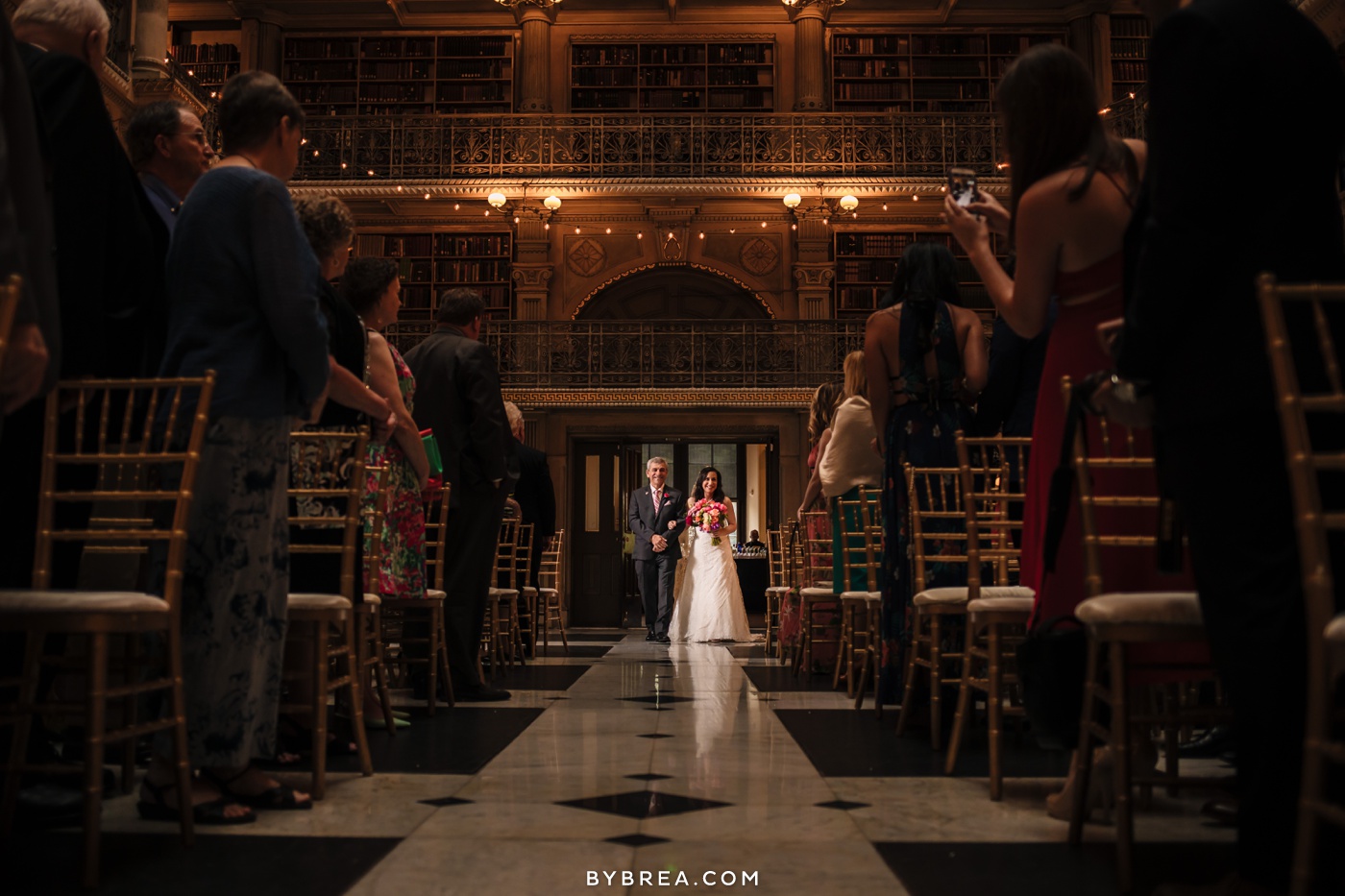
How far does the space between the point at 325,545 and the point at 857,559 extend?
2759 millimetres

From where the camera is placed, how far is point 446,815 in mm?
2289

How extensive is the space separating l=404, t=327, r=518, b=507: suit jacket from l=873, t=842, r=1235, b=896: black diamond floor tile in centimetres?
278

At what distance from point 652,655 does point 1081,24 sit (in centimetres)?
984

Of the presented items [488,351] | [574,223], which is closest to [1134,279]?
[488,351]

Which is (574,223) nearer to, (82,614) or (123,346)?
(123,346)

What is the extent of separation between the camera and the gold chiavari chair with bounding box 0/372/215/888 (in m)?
1.81

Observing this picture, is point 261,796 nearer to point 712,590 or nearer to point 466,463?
point 466,463

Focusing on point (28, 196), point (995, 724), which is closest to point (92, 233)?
point (28, 196)

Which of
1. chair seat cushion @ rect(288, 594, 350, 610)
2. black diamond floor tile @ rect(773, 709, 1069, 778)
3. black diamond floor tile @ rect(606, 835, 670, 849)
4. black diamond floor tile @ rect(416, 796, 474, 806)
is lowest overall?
black diamond floor tile @ rect(773, 709, 1069, 778)

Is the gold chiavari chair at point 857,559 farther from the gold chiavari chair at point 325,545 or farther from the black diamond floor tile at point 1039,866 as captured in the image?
the black diamond floor tile at point 1039,866

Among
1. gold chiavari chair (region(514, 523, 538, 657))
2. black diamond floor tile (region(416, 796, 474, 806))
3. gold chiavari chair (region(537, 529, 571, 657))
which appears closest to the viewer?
black diamond floor tile (region(416, 796, 474, 806))

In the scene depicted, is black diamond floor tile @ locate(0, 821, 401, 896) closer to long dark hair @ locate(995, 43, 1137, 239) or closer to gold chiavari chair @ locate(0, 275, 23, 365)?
gold chiavari chair @ locate(0, 275, 23, 365)

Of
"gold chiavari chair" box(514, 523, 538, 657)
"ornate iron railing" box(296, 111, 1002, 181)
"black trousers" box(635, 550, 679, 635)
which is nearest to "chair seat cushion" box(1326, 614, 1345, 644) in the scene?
"gold chiavari chair" box(514, 523, 538, 657)

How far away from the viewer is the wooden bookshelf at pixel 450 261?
45.3 ft
